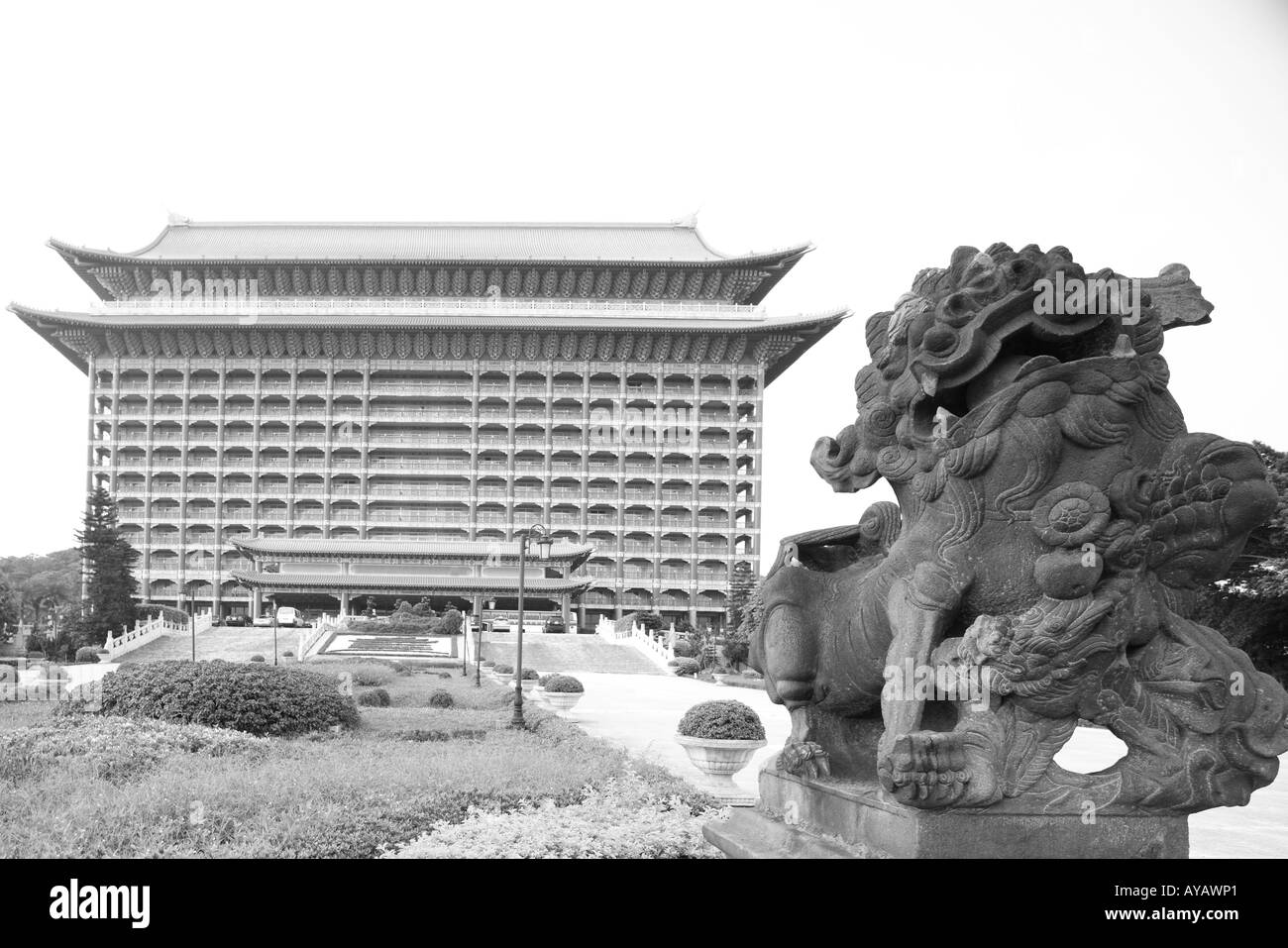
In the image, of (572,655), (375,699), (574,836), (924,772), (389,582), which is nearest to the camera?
(924,772)

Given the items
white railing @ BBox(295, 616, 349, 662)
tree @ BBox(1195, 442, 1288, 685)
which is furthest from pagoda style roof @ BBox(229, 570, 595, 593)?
tree @ BBox(1195, 442, 1288, 685)

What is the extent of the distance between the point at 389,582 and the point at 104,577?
48.0 ft

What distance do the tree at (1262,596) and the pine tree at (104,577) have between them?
1483 inches

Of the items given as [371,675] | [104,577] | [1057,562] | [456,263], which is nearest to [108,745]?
[1057,562]

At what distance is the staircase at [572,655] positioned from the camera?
3600 cm

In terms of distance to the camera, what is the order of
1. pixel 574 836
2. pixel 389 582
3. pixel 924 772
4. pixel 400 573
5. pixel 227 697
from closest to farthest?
pixel 924 772 → pixel 574 836 → pixel 227 697 → pixel 389 582 → pixel 400 573

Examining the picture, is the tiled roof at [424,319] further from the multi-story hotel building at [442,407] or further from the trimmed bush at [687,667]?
the trimmed bush at [687,667]

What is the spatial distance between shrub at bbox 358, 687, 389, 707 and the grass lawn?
632 cm

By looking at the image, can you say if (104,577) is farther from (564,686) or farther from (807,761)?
(807,761)

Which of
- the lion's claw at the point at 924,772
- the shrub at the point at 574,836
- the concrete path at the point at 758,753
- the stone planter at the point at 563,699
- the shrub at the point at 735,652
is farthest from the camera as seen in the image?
the shrub at the point at 735,652

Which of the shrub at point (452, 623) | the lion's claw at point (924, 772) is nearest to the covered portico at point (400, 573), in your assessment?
the shrub at point (452, 623)

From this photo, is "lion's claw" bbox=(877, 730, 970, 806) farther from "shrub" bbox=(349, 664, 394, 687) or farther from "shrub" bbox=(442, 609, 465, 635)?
"shrub" bbox=(442, 609, 465, 635)

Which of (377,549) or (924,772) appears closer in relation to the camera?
(924,772)

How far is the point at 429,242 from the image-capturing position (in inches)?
2692
